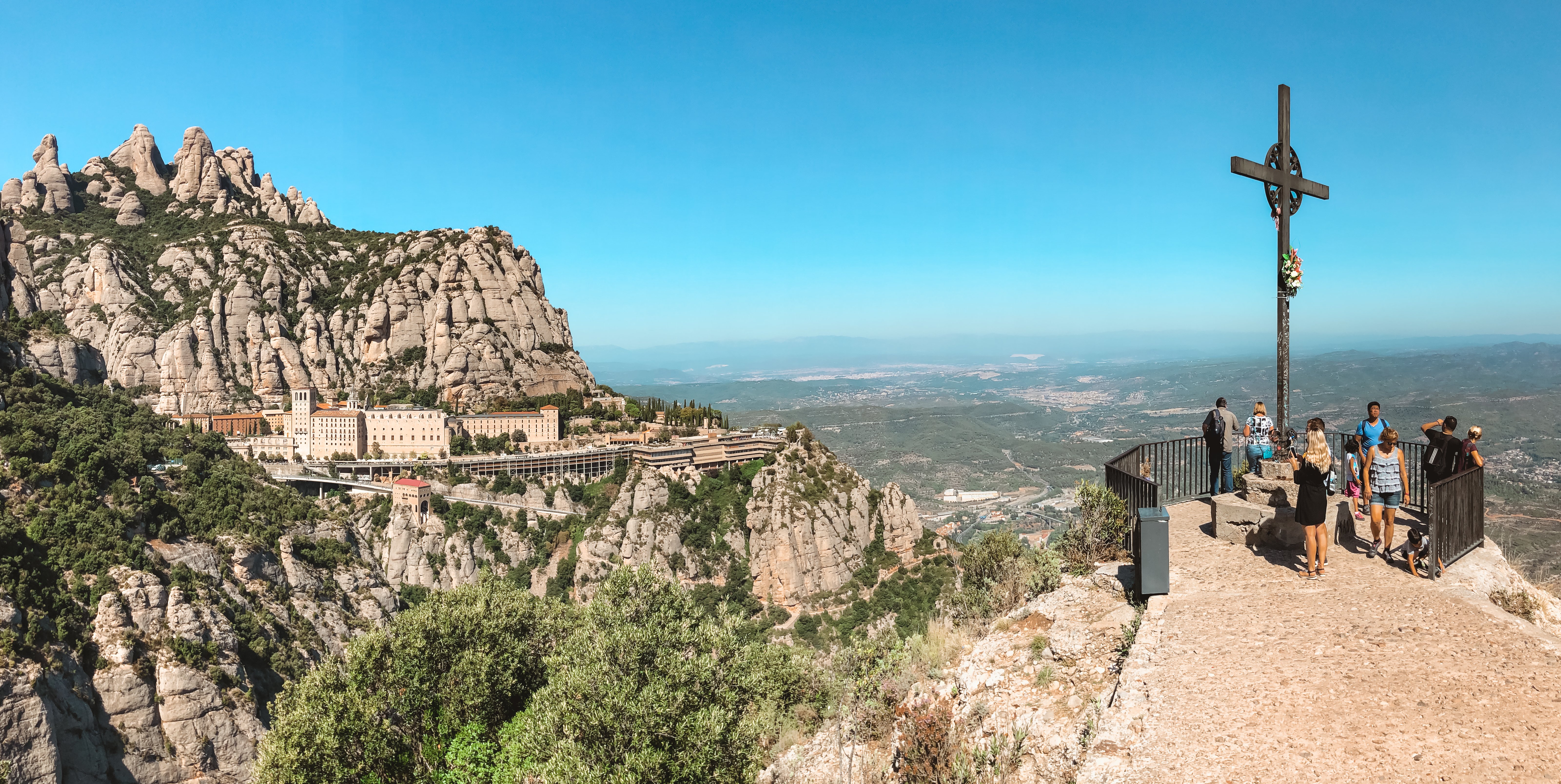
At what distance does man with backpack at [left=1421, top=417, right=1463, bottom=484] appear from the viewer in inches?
374

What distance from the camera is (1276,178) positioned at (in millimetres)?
11469

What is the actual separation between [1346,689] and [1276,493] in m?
5.18

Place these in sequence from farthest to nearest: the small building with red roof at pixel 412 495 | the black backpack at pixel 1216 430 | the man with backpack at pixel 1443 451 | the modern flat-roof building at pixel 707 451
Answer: the modern flat-roof building at pixel 707 451, the small building with red roof at pixel 412 495, the black backpack at pixel 1216 430, the man with backpack at pixel 1443 451

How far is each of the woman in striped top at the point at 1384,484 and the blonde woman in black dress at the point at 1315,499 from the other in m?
0.90

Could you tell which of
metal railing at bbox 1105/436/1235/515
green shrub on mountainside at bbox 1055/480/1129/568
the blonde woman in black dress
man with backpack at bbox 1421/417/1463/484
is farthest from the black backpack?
the blonde woman in black dress

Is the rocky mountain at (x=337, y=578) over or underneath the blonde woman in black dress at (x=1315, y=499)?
underneath

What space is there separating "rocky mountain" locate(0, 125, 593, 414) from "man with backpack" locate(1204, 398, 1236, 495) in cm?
8830

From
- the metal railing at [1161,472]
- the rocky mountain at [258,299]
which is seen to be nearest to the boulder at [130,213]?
the rocky mountain at [258,299]

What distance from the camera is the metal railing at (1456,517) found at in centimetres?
834

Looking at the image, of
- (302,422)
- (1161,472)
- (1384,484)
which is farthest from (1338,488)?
(302,422)

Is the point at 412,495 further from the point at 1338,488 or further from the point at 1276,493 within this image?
the point at 1276,493

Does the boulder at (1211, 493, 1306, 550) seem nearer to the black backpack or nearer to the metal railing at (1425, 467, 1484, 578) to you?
the metal railing at (1425, 467, 1484, 578)

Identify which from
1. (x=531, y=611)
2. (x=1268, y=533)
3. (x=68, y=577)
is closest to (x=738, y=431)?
(x=68, y=577)

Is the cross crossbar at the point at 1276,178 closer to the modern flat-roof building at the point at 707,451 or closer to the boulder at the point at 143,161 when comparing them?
the modern flat-roof building at the point at 707,451
